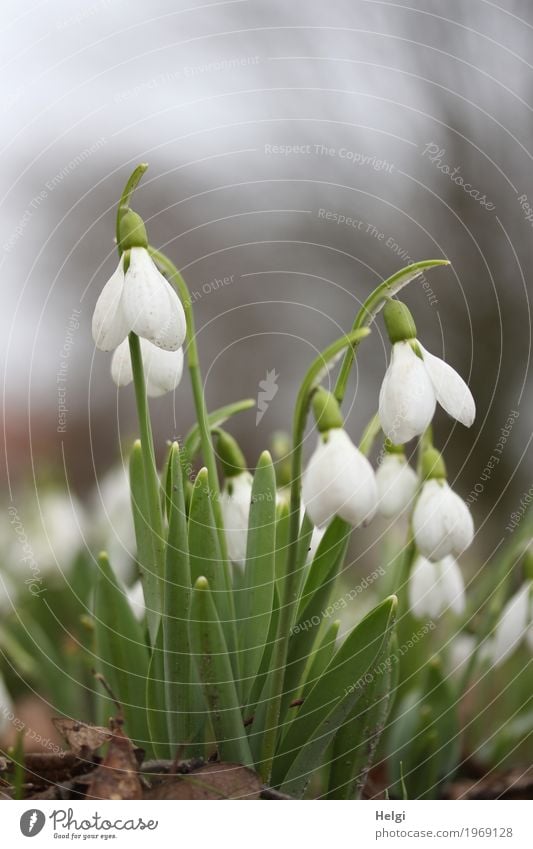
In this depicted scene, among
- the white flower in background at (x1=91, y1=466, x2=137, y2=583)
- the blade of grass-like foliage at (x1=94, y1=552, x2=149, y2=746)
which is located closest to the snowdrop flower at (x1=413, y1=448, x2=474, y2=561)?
the blade of grass-like foliage at (x1=94, y1=552, x2=149, y2=746)

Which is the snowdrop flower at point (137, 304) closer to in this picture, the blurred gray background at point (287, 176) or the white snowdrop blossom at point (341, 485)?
the white snowdrop blossom at point (341, 485)

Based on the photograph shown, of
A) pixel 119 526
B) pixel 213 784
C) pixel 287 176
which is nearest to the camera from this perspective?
pixel 213 784

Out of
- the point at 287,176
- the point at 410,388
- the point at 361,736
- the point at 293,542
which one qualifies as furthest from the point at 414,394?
the point at 287,176

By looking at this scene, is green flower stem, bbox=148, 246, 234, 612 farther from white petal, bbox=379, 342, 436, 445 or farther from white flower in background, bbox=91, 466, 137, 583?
white flower in background, bbox=91, 466, 137, 583

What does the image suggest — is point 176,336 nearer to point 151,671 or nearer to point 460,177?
point 151,671

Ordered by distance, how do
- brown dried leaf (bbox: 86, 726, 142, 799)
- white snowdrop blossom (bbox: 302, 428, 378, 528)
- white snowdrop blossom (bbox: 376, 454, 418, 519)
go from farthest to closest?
white snowdrop blossom (bbox: 376, 454, 418, 519) → brown dried leaf (bbox: 86, 726, 142, 799) → white snowdrop blossom (bbox: 302, 428, 378, 528)
